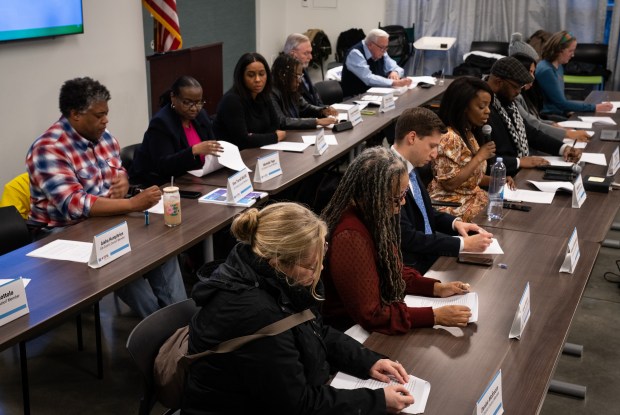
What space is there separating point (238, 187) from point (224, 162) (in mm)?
504

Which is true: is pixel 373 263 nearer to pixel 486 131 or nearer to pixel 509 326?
pixel 509 326

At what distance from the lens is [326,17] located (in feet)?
33.6

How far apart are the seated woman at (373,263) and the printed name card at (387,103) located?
3389mm

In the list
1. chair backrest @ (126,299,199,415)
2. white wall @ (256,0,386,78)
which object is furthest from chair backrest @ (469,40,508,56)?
chair backrest @ (126,299,199,415)

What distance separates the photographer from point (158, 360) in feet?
7.11

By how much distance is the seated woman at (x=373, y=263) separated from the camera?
7.81ft

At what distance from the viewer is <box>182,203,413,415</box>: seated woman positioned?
6.02 ft

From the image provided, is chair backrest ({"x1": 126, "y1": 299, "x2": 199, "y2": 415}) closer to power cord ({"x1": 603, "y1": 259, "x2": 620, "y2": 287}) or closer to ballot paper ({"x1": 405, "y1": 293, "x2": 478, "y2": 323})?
ballot paper ({"x1": 405, "y1": 293, "x2": 478, "y2": 323})

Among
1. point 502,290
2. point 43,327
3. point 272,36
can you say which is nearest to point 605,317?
point 502,290

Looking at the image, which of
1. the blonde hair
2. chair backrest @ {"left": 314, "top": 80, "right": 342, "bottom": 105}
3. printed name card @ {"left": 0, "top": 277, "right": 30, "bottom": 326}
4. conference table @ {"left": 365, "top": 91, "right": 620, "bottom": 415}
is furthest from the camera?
chair backrest @ {"left": 314, "top": 80, "right": 342, "bottom": 105}

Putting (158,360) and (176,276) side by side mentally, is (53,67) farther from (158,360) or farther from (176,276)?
(158,360)

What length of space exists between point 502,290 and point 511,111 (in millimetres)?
2375

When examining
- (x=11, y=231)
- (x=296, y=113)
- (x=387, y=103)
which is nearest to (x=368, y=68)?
(x=387, y=103)

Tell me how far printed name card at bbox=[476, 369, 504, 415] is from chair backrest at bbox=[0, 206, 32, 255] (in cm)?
226
